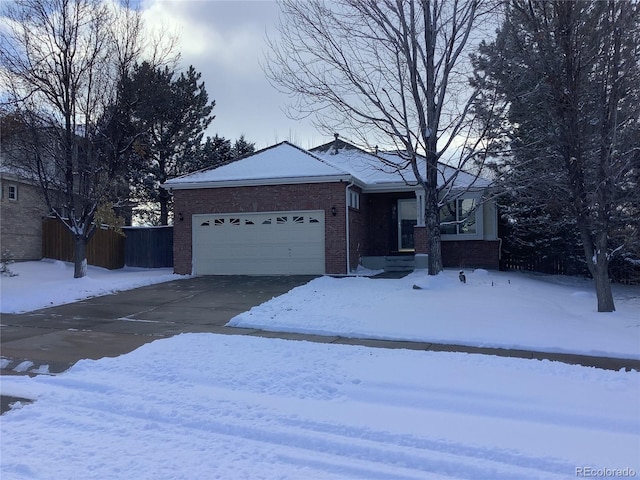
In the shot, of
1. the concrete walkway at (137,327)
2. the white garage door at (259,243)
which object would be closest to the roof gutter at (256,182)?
the white garage door at (259,243)

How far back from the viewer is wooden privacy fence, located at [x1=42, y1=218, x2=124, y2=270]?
20.8 m

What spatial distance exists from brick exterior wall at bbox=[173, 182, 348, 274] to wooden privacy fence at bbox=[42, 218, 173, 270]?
12.3ft

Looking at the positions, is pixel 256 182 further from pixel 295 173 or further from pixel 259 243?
pixel 259 243

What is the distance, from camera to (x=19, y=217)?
20.2 metres

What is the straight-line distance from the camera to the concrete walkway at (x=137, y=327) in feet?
24.4

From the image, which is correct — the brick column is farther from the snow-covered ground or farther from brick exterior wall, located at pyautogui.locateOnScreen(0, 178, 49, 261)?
brick exterior wall, located at pyautogui.locateOnScreen(0, 178, 49, 261)

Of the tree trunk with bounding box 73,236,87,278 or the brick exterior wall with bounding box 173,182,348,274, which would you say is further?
→ the brick exterior wall with bounding box 173,182,348,274

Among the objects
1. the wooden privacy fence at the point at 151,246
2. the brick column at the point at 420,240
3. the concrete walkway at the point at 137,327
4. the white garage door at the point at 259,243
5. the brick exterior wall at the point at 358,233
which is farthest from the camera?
the wooden privacy fence at the point at 151,246

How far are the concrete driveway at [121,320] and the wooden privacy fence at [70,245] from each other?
6718 mm

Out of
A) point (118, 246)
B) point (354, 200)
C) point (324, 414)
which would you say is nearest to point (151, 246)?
point (118, 246)

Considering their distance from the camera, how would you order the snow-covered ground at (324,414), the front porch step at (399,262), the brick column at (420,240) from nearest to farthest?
1. the snow-covered ground at (324,414)
2. the brick column at (420,240)
3. the front porch step at (399,262)

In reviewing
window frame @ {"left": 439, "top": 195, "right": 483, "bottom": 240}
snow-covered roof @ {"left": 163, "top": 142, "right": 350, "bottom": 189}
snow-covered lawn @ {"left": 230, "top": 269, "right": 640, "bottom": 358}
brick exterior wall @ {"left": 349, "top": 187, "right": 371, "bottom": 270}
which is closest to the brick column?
window frame @ {"left": 439, "top": 195, "right": 483, "bottom": 240}

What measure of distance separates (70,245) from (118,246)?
6.19ft

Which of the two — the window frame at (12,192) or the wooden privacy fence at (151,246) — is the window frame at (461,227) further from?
the window frame at (12,192)
